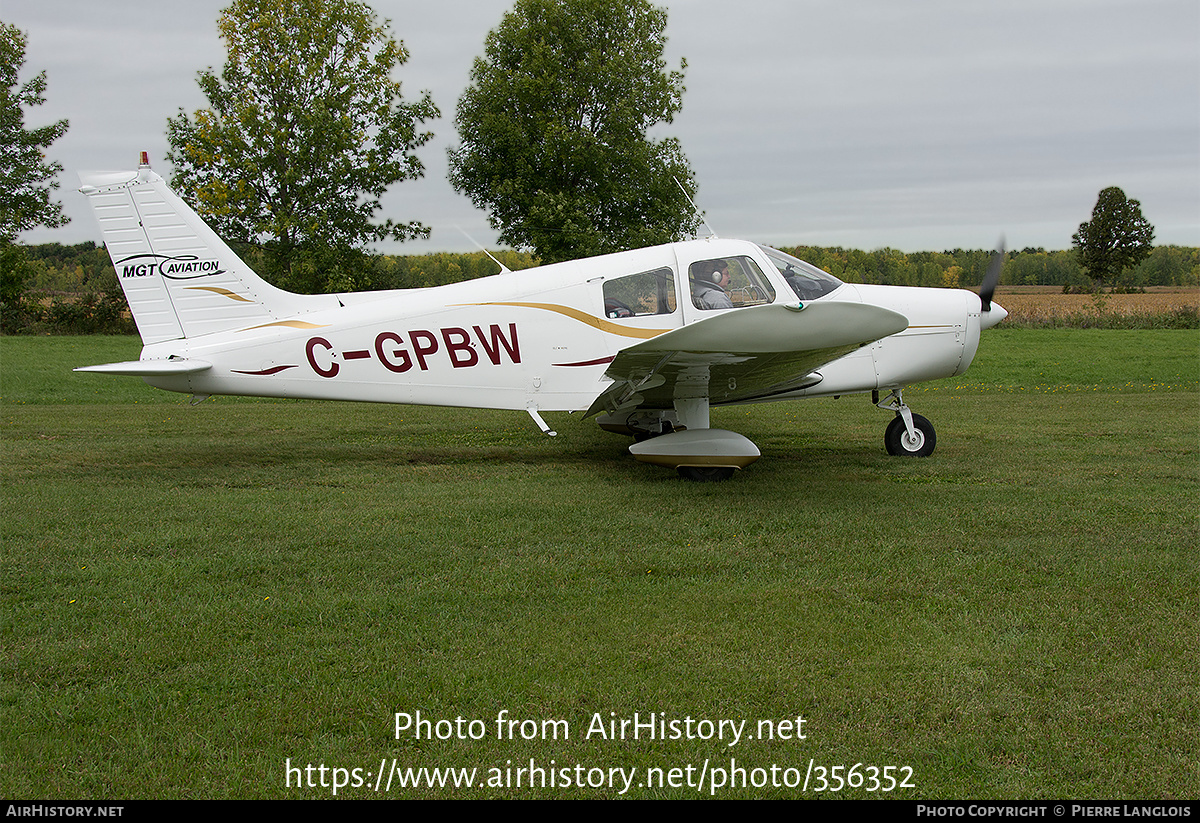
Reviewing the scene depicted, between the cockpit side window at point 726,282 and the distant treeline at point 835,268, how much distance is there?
6.46 feet

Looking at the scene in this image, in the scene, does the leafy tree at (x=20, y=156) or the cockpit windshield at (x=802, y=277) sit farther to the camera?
the leafy tree at (x=20, y=156)

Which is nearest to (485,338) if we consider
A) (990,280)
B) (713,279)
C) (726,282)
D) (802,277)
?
(713,279)

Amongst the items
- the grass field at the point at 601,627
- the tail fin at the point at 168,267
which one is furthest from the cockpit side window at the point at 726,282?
the tail fin at the point at 168,267

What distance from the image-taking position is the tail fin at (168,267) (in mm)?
7812

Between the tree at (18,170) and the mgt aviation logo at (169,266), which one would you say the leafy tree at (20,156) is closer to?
the tree at (18,170)

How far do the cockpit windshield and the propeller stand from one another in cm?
159

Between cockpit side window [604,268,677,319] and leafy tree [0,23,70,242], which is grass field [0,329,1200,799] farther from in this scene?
leafy tree [0,23,70,242]

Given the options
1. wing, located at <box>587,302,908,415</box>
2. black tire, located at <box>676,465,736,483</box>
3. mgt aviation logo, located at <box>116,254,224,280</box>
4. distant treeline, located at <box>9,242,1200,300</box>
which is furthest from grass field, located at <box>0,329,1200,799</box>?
distant treeline, located at <box>9,242,1200,300</box>

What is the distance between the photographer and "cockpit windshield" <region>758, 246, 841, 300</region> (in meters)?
7.73

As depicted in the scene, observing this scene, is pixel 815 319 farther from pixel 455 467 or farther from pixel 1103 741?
pixel 455 467

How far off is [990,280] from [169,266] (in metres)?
8.07

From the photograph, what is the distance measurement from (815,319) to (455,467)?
162 inches
